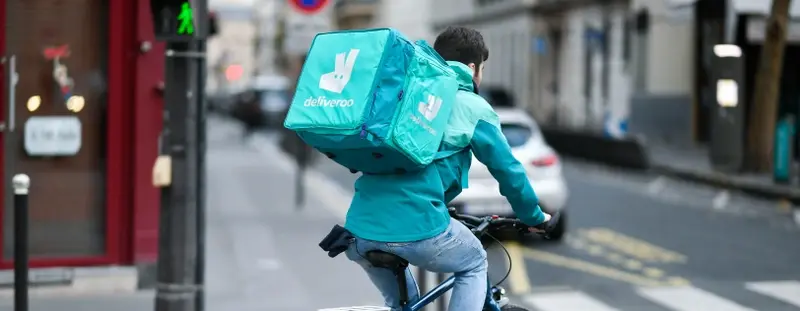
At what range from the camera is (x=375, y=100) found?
4.79 meters

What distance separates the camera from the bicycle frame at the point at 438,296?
17.1 feet

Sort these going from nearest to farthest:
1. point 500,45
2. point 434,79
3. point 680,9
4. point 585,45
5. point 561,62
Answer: point 434,79 < point 680,9 < point 585,45 < point 561,62 < point 500,45

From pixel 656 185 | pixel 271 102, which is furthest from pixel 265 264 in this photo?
pixel 271 102

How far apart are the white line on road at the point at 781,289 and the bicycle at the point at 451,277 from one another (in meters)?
5.14

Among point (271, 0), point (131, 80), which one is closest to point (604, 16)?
point (131, 80)

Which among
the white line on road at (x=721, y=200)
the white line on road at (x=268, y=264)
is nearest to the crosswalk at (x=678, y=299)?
the white line on road at (x=268, y=264)

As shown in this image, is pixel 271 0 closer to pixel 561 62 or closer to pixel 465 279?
pixel 561 62

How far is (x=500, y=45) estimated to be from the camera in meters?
53.8

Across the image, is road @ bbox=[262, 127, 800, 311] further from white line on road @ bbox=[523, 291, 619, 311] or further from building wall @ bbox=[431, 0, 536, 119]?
building wall @ bbox=[431, 0, 536, 119]

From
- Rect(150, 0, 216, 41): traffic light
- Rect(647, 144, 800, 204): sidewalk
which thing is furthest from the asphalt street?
Rect(150, 0, 216, 41): traffic light

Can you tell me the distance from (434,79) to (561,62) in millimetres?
41737

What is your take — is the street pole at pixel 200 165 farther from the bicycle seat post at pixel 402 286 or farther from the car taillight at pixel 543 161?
the car taillight at pixel 543 161

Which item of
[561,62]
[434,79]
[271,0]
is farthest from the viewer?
[271,0]

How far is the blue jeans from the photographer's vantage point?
4.99 m
